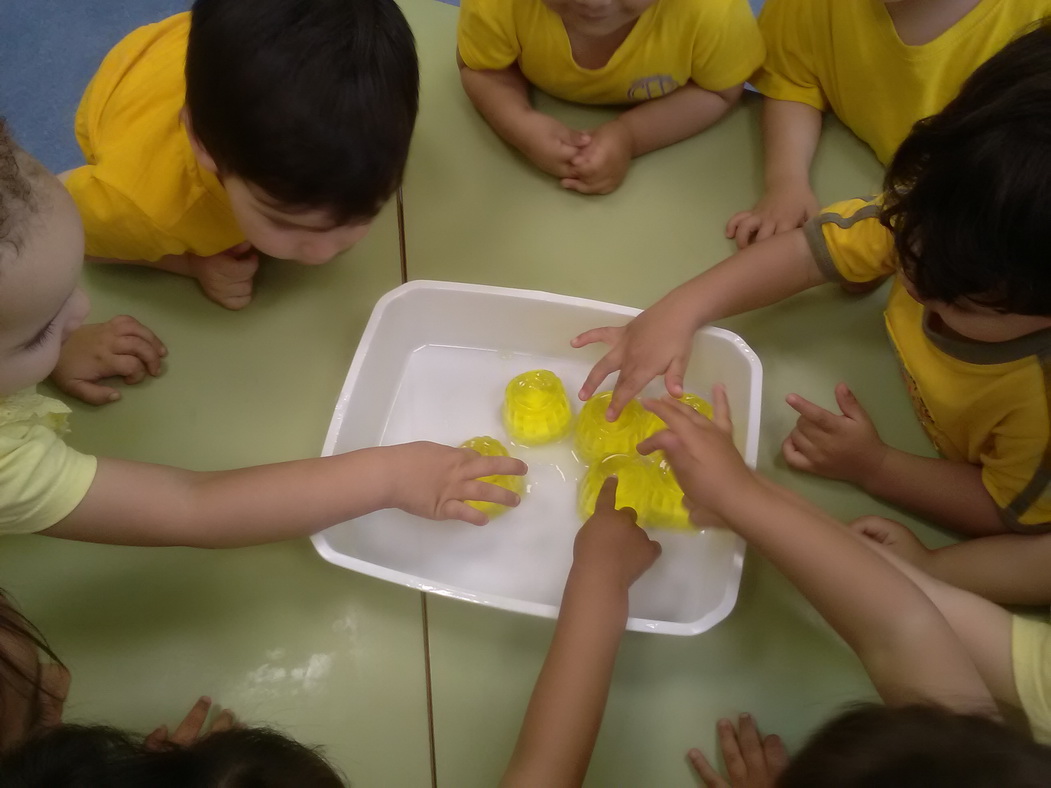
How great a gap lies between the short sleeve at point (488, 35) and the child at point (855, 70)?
26cm

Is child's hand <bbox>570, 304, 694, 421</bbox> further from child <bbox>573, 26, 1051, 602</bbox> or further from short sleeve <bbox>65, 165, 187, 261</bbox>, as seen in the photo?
short sleeve <bbox>65, 165, 187, 261</bbox>

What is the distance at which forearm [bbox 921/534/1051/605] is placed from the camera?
1.88 feet

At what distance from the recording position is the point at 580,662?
0.53 m

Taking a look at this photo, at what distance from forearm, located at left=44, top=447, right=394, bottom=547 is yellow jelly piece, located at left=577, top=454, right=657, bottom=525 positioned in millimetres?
164

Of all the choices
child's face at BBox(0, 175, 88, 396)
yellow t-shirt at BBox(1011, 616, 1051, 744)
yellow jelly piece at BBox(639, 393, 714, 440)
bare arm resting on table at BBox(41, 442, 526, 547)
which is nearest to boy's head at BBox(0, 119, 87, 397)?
child's face at BBox(0, 175, 88, 396)

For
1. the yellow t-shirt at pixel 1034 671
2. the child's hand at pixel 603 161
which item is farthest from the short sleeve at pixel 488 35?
the yellow t-shirt at pixel 1034 671

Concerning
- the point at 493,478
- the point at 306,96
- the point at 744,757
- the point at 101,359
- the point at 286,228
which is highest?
the point at 306,96

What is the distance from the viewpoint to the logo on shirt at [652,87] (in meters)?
0.76

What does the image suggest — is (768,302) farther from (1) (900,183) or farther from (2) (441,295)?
(2) (441,295)

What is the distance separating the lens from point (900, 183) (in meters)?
0.52

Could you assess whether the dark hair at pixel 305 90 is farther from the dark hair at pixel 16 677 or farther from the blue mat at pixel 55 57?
the blue mat at pixel 55 57

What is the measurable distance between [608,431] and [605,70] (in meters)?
0.36

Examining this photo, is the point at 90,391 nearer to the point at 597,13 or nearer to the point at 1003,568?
the point at 597,13

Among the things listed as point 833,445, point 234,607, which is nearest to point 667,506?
point 833,445
